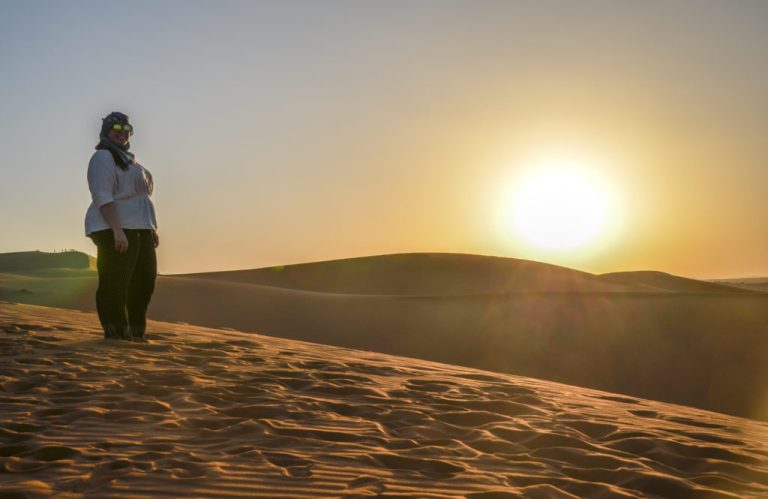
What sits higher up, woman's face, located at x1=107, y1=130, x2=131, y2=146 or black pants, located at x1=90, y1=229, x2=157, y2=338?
woman's face, located at x1=107, y1=130, x2=131, y2=146

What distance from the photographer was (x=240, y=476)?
2.87 m

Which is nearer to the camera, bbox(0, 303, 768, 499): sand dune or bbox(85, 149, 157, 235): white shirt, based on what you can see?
bbox(0, 303, 768, 499): sand dune

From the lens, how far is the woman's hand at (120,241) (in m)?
6.33

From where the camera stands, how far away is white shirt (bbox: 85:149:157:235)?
6363mm

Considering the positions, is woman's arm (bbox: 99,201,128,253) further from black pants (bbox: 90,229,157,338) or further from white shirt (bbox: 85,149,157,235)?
black pants (bbox: 90,229,157,338)

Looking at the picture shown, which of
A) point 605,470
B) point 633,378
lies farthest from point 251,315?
point 605,470

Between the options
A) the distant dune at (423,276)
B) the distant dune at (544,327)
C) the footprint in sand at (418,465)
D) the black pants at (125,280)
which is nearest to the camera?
the footprint in sand at (418,465)

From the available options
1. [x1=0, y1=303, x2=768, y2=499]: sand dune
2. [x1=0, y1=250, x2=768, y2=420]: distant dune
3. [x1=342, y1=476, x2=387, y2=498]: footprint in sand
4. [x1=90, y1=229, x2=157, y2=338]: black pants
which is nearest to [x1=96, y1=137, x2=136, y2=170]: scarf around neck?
[x1=90, y1=229, x2=157, y2=338]: black pants

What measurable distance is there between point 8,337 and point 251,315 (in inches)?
428

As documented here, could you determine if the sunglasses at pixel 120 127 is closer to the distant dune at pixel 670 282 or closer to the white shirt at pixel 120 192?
the white shirt at pixel 120 192

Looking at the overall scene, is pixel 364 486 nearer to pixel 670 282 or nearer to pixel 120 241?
pixel 120 241

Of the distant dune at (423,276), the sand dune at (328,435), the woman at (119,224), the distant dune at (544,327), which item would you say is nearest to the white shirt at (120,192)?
the woman at (119,224)

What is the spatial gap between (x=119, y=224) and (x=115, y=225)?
3.0 inches

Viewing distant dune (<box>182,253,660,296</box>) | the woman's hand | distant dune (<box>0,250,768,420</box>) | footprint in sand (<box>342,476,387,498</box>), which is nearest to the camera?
footprint in sand (<box>342,476,387,498</box>)
